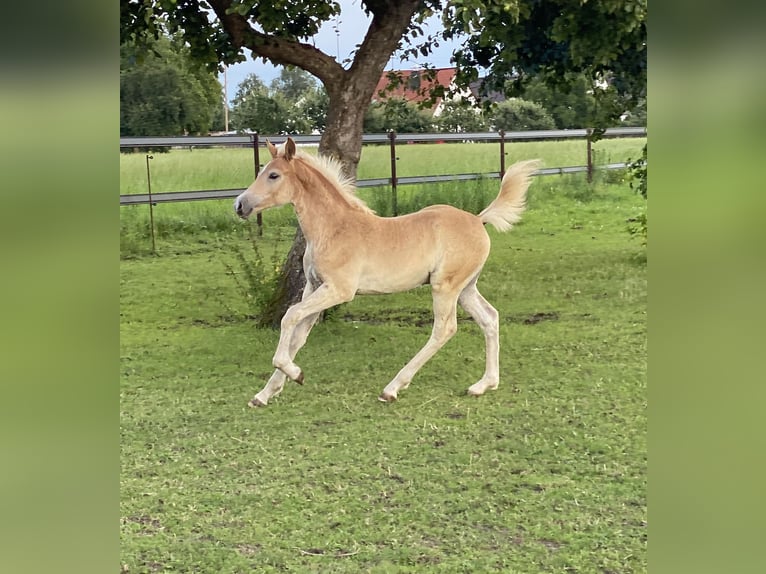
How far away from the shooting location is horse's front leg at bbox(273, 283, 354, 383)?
388 centimetres

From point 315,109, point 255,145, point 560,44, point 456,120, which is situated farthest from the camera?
point 456,120

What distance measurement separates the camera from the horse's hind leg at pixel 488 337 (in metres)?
4.25

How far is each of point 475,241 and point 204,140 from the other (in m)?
6.29

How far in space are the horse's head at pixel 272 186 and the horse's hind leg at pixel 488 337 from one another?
112cm

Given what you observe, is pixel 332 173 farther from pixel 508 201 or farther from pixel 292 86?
pixel 292 86

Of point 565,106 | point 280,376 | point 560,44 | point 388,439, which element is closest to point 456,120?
point 565,106

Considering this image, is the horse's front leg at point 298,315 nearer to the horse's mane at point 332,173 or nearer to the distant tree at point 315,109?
the horse's mane at point 332,173

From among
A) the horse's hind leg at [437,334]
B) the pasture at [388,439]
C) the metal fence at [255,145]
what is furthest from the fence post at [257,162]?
the horse's hind leg at [437,334]

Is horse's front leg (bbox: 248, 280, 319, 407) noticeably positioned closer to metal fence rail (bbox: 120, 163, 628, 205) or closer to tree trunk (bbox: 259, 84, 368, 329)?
tree trunk (bbox: 259, 84, 368, 329)

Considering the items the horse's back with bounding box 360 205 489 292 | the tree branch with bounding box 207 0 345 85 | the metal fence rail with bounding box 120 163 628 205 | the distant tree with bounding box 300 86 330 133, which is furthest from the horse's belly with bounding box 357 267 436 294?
the distant tree with bounding box 300 86 330 133

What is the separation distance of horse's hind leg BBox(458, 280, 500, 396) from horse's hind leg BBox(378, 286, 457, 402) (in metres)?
0.19

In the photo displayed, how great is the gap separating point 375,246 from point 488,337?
2.57 ft

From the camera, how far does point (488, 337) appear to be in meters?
4.26
